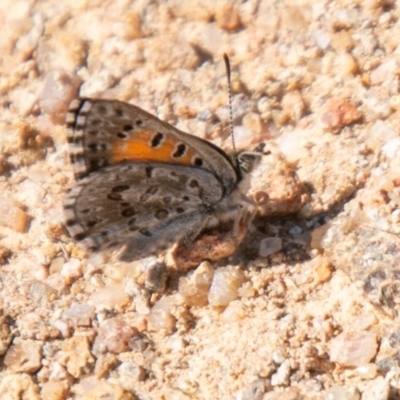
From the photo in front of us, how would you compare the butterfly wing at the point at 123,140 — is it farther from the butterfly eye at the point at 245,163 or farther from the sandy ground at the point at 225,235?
the sandy ground at the point at 225,235

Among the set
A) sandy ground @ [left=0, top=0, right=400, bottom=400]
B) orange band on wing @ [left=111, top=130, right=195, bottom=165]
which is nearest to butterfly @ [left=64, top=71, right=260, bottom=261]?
orange band on wing @ [left=111, top=130, right=195, bottom=165]

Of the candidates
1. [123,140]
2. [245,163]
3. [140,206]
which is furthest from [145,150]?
[245,163]

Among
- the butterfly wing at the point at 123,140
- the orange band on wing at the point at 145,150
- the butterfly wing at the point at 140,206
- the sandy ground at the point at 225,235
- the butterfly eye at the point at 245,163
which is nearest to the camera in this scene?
the sandy ground at the point at 225,235

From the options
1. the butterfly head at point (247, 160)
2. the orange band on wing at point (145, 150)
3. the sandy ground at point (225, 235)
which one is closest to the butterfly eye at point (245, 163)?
the butterfly head at point (247, 160)

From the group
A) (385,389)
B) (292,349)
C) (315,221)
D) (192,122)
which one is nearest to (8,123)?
(192,122)

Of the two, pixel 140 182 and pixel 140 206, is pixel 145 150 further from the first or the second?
pixel 140 206

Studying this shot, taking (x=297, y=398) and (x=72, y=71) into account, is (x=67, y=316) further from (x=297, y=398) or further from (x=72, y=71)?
(x=72, y=71)

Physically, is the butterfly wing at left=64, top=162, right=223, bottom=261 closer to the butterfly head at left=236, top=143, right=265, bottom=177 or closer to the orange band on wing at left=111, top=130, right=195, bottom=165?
the orange band on wing at left=111, top=130, right=195, bottom=165
